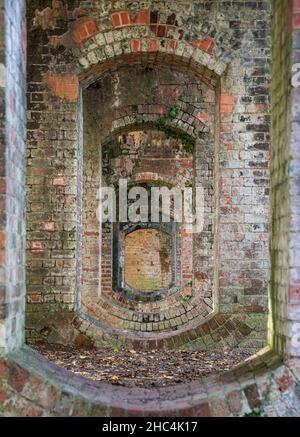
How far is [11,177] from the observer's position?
329 centimetres

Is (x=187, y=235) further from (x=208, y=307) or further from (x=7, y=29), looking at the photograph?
(x=7, y=29)

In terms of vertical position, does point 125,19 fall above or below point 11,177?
above

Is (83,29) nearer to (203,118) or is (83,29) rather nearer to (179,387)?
(203,118)

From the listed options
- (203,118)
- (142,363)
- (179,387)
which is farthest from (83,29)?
(179,387)

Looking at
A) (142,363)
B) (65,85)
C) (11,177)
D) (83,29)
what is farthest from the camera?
(65,85)

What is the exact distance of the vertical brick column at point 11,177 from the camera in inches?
125

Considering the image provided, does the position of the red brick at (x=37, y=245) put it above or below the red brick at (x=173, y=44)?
below

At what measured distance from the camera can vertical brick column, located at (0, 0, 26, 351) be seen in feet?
10.4

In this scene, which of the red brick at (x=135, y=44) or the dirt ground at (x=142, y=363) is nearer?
the dirt ground at (x=142, y=363)

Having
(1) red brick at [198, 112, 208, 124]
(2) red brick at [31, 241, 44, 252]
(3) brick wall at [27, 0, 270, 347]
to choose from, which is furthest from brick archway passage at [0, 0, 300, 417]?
(1) red brick at [198, 112, 208, 124]

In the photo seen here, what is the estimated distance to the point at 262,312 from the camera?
707cm

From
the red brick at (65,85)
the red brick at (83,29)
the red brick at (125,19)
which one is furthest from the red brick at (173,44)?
the red brick at (65,85)

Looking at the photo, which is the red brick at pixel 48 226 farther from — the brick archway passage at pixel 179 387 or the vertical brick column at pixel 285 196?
the vertical brick column at pixel 285 196

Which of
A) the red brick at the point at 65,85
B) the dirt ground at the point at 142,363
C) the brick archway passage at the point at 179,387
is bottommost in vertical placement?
the dirt ground at the point at 142,363
